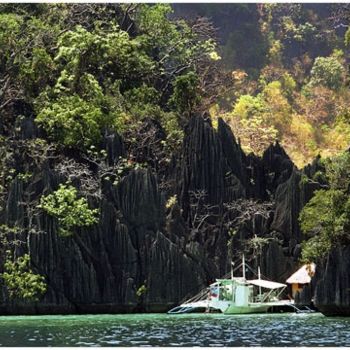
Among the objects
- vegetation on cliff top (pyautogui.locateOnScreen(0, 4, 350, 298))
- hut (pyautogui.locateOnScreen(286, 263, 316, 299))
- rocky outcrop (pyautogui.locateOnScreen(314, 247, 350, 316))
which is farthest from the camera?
hut (pyautogui.locateOnScreen(286, 263, 316, 299))

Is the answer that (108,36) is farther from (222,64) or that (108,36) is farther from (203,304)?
(222,64)

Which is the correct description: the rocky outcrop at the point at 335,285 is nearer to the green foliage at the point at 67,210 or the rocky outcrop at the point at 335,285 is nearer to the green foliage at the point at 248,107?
the green foliage at the point at 67,210

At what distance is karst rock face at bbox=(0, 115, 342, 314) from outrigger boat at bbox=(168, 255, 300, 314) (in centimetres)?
98

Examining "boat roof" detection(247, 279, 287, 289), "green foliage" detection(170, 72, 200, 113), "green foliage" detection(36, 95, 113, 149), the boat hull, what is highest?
"green foliage" detection(170, 72, 200, 113)

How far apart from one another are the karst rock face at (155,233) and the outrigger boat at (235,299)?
98 cm

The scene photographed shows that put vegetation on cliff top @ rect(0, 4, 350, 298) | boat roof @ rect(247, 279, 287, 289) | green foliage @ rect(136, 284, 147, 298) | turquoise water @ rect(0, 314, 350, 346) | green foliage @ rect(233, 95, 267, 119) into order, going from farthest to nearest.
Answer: green foliage @ rect(233, 95, 267, 119), green foliage @ rect(136, 284, 147, 298), boat roof @ rect(247, 279, 287, 289), vegetation on cliff top @ rect(0, 4, 350, 298), turquoise water @ rect(0, 314, 350, 346)

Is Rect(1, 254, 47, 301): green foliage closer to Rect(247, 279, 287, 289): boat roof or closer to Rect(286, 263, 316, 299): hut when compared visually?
Rect(247, 279, 287, 289): boat roof

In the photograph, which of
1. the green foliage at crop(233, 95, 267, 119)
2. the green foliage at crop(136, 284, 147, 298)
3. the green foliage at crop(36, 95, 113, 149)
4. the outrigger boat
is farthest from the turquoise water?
the green foliage at crop(233, 95, 267, 119)

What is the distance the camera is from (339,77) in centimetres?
8888

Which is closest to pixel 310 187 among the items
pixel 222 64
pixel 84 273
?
pixel 84 273

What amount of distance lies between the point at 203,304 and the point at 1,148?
12.0 m

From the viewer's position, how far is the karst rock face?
52.8 meters

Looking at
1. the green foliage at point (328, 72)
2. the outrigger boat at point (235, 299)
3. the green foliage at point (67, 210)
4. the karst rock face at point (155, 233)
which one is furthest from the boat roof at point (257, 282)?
the green foliage at point (328, 72)

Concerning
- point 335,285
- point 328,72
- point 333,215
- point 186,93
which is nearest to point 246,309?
point 335,285
